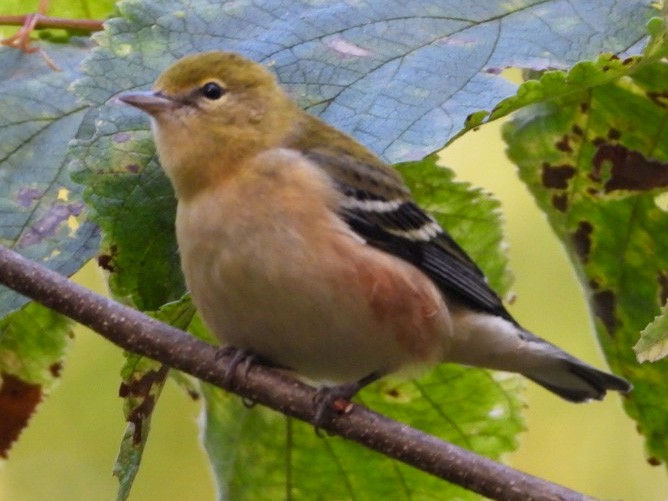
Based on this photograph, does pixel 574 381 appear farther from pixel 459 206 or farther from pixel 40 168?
pixel 40 168

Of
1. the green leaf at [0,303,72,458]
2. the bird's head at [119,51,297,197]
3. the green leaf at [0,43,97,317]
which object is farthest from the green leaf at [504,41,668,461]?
the green leaf at [0,303,72,458]

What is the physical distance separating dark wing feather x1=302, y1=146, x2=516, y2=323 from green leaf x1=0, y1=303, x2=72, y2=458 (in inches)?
35.9

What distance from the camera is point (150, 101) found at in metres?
3.06

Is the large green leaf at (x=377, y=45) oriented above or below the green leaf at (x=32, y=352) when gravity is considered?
above

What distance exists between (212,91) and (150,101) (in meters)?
0.61

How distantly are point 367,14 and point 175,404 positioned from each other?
4163mm

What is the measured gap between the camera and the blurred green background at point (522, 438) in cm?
612

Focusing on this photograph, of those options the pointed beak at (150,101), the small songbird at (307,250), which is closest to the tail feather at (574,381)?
→ the small songbird at (307,250)

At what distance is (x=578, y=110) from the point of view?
10.8 ft

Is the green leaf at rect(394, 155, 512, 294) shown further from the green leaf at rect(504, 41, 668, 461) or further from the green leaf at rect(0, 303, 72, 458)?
the green leaf at rect(0, 303, 72, 458)

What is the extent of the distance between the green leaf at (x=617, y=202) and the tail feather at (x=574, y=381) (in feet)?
1.90

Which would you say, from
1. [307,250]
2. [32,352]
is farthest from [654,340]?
[32,352]

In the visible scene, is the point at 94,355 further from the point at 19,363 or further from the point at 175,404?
the point at 19,363

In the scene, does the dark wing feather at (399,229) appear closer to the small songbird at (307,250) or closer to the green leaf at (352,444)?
the small songbird at (307,250)
